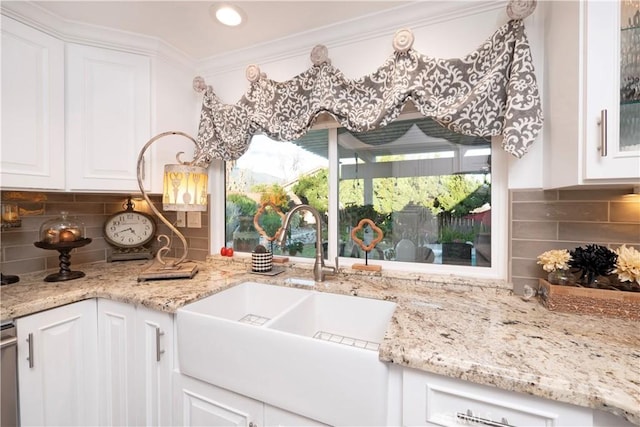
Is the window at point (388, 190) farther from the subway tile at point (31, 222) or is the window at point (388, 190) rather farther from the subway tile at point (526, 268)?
the subway tile at point (31, 222)

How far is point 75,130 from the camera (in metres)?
1.41

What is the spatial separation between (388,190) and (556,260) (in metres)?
0.78

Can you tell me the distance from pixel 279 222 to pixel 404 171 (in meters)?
0.87

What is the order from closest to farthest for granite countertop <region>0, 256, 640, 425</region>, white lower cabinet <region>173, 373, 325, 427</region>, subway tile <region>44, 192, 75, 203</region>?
granite countertop <region>0, 256, 640, 425</region> → white lower cabinet <region>173, 373, 325, 427</region> → subway tile <region>44, 192, 75, 203</region>

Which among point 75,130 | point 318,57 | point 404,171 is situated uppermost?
point 318,57

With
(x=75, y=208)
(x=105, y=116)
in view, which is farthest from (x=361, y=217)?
(x=75, y=208)

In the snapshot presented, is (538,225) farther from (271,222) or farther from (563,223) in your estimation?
(271,222)

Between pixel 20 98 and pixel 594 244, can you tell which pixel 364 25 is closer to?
pixel 594 244

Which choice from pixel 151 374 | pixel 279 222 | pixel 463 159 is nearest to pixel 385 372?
pixel 151 374

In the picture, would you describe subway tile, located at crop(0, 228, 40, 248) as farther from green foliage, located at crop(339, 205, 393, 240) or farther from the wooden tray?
the wooden tray

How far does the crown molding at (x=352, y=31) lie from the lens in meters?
1.26

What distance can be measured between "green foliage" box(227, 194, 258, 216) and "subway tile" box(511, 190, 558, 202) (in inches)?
58.8

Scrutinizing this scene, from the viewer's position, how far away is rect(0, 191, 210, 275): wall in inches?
58.0

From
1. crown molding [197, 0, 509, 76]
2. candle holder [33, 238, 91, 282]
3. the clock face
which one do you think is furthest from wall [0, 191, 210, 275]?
crown molding [197, 0, 509, 76]
